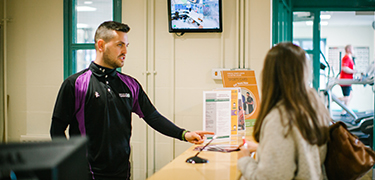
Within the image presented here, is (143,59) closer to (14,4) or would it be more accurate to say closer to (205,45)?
(205,45)

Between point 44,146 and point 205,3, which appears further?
point 205,3

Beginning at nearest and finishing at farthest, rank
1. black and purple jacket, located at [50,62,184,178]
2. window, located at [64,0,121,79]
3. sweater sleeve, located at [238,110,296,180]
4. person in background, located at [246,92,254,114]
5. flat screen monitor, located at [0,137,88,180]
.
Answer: flat screen monitor, located at [0,137,88,180], sweater sleeve, located at [238,110,296,180], black and purple jacket, located at [50,62,184,178], person in background, located at [246,92,254,114], window, located at [64,0,121,79]

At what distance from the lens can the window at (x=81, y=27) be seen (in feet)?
11.2

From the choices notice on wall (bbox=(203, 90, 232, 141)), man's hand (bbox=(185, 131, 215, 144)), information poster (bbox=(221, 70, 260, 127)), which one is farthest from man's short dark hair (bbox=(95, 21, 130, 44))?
information poster (bbox=(221, 70, 260, 127))

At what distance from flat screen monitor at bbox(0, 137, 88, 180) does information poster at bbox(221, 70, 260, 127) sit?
2.34 metres

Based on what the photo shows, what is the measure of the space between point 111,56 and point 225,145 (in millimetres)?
1040

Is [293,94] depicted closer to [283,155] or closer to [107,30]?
[283,155]

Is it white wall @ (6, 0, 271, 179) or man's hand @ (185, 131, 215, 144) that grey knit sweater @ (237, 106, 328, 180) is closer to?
man's hand @ (185, 131, 215, 144)

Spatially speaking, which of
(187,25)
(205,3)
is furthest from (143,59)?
(205,3)

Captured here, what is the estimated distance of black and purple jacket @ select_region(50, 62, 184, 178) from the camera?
201 cm

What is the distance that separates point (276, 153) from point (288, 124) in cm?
12

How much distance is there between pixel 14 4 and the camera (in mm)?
3549

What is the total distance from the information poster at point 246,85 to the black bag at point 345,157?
4.81 feet

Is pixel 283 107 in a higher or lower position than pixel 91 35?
lower
